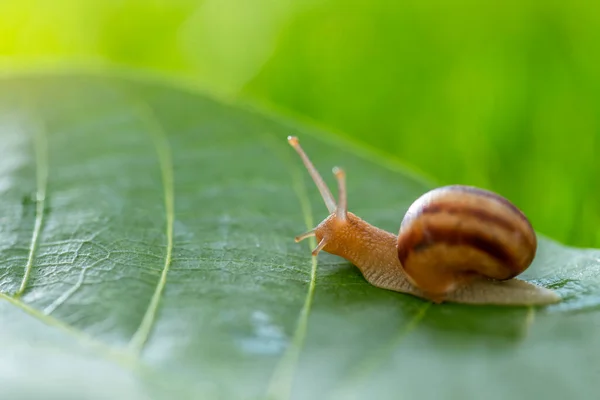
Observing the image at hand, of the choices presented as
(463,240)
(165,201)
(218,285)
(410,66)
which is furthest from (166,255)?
(410,66)

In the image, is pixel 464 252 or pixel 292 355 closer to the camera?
pixel 292 355

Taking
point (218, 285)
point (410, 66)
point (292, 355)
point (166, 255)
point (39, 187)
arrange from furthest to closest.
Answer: point (410, 66), point (39, 187), point (166, 255), point (218, 285), point (292, 355)

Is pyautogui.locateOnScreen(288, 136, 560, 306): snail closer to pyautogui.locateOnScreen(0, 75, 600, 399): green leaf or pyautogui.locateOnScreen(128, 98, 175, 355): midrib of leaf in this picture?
pyautogui.locateOnScreen(0, 75, 600, 399): green leaf

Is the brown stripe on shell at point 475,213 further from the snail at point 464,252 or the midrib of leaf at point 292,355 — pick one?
the midrib of leaf at point 292,355

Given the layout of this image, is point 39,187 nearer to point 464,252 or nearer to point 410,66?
point 464,252

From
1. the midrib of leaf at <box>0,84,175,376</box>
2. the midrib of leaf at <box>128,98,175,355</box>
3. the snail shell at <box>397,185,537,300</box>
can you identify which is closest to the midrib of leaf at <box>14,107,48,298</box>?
the midrib of leaf at <box>0,84,175,376</box>

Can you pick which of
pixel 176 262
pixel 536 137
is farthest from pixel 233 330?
pixel 536 137

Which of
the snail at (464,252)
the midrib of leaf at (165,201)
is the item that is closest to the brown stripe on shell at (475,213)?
the snail at (464,252)
